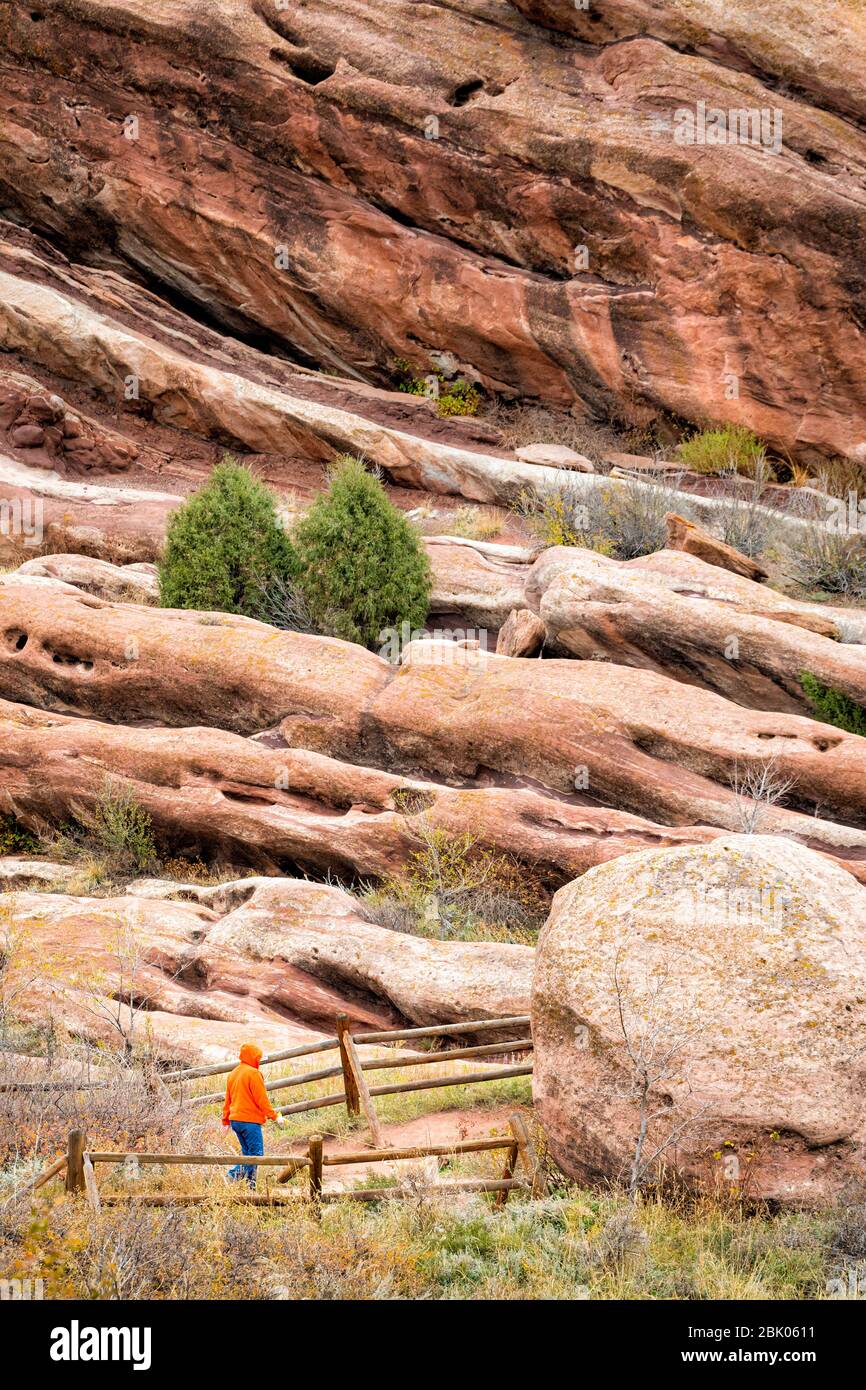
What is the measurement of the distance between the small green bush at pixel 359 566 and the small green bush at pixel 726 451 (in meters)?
9.27

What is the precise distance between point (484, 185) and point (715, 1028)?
23.0 metres

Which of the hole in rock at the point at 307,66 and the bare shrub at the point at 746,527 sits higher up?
the hole in rock at the point at 307,66

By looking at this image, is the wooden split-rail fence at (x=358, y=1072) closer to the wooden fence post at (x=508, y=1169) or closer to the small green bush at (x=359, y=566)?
the wooden fence post at (x=508, y=1169)

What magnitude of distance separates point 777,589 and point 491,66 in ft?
44.4

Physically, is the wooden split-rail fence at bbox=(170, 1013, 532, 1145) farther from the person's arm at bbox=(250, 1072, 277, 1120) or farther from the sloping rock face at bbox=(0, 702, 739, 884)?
the sloping rock face at bbox=(0, 702, 739, 884)

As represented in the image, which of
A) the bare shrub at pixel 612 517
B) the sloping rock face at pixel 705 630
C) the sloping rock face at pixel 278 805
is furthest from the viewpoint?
the bare shrub at pixel 612 517

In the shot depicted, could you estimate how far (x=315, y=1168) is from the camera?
698cm

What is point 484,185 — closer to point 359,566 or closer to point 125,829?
point 359,566

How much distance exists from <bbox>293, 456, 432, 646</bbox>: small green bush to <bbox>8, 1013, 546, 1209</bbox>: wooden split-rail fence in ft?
30.6

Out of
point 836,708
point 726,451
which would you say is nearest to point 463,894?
point 836,708

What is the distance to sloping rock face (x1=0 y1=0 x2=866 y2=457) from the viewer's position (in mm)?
24719

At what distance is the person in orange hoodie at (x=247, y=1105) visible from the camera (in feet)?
26.9

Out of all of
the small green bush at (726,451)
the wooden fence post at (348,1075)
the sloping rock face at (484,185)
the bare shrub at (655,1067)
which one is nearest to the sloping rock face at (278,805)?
the wooden fence post at (348,1075)

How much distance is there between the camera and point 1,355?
26.8 meters
